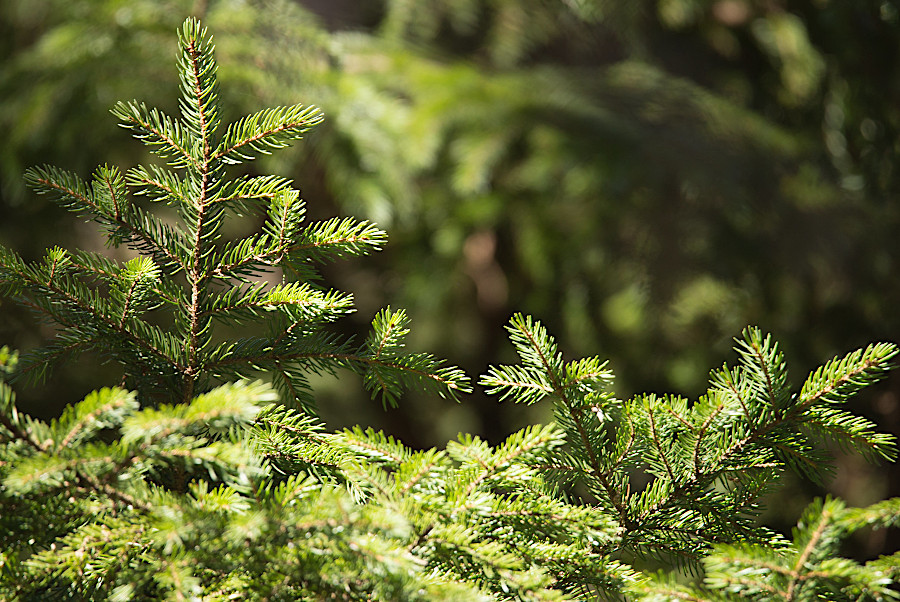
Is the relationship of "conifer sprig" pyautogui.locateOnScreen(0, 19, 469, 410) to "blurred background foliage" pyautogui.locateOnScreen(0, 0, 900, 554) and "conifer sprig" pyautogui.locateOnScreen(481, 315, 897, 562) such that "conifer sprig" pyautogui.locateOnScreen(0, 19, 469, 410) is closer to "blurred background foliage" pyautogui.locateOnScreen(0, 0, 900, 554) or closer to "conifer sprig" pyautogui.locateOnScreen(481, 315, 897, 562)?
"conifer sprig" pyautogui.locateOnScreen(481, 315, 897, 562)

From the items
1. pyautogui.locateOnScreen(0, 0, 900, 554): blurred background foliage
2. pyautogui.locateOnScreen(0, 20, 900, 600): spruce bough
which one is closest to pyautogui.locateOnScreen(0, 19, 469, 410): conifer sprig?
pyautogui.locateOnScreen(0, 20, 900, 600): spruce bough

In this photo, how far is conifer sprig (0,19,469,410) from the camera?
58 centimetres

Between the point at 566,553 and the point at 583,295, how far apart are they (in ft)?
5.30

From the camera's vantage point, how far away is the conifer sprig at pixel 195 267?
0.58 metres

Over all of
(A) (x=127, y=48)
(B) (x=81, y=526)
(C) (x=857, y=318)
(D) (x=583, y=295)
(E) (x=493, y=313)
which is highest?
(A) (x=127, y=48)

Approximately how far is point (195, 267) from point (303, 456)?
0.63 ft

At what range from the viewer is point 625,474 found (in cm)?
66

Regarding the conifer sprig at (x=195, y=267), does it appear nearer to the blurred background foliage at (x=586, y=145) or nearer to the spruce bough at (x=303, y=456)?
the spruce bough at (x=303, y=456)

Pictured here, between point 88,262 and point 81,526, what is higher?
point 88,262

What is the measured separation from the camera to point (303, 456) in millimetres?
604

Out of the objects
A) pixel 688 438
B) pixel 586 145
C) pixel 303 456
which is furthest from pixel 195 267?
pixel 586 145

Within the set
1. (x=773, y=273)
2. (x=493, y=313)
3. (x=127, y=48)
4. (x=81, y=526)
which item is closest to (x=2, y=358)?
(x=81, y=526)

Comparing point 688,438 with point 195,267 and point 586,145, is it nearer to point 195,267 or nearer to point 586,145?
point 195,267

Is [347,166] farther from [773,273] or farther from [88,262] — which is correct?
[773,273]
